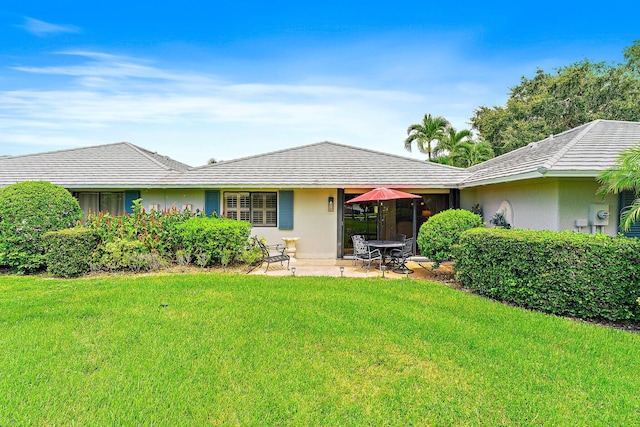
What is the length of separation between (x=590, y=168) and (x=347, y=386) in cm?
753

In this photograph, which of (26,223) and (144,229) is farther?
(144,229)

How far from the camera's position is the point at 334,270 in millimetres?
10219

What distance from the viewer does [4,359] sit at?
13.4 feet

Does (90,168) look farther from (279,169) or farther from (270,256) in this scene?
(270,256)

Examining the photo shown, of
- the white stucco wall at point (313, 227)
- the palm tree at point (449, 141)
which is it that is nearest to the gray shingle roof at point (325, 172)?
the white stucco wall at point (313, 227)

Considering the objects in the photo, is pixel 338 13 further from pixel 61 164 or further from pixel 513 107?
pixel 513 107

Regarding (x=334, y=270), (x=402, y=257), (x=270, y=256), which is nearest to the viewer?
(x=402, y=257)

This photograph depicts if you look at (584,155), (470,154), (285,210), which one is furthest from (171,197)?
(470,154)

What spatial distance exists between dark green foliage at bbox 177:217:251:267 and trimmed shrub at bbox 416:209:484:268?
579 cm

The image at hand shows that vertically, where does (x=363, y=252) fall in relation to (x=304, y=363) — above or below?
above

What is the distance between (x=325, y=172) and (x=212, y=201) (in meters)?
4.69

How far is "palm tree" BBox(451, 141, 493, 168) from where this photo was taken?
23531 millimetres

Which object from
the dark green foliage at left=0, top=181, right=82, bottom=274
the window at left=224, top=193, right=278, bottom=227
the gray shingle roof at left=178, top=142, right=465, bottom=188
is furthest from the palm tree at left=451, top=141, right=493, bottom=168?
the dark green foliage at left=0, top=181, right=82, bottom=274

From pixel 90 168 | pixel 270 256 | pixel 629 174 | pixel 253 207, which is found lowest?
pixel 270 256
